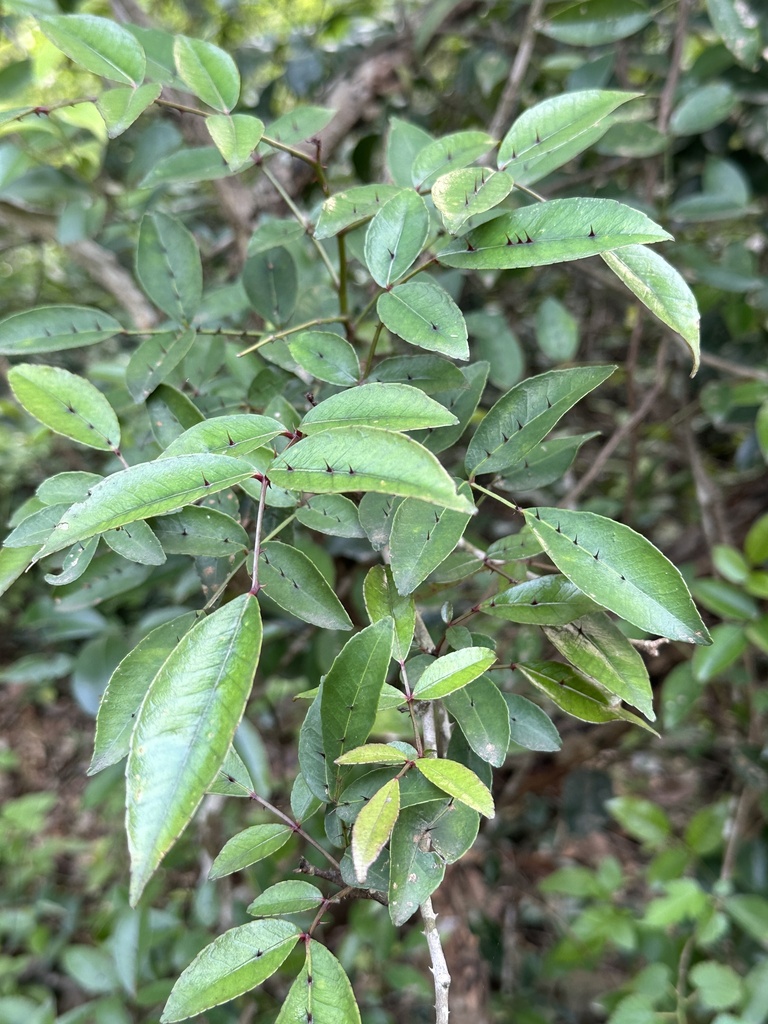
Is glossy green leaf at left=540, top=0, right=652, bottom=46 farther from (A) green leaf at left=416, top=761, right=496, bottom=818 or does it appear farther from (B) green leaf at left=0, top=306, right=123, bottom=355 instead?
(A) green leaf at left=416, top=761, right=496, bottom=818

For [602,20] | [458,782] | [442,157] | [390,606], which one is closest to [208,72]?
[442,157]

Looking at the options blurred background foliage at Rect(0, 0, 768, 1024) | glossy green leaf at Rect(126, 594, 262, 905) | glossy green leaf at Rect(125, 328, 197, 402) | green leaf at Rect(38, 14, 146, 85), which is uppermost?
green leaf at Rect(38, 14, 146, 85)

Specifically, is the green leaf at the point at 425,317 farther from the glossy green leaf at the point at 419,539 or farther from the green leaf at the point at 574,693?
the green leaf at the point at 574,693

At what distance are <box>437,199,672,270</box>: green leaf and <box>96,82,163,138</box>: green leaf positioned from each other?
22 cm

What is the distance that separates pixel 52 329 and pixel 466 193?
363 millimetres

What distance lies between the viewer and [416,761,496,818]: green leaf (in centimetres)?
33

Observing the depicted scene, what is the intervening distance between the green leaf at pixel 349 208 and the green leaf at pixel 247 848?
38cm

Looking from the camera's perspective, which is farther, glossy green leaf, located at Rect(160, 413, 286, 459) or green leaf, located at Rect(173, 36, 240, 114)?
green leaf, located at Rect(173, 36, 240, 114)

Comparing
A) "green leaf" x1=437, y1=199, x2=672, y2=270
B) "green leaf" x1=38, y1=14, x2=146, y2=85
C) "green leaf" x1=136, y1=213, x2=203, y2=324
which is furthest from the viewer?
"green leaf" x1=136, y1=213, x2=203, y2=324

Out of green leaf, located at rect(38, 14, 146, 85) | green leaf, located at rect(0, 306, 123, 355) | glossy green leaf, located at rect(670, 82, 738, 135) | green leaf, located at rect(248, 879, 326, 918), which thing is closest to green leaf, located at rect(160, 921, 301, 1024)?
green leaf, located at rect(248, 879, 326, 918)

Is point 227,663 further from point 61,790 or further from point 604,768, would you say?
point 61,790

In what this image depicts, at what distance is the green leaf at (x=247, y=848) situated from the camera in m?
0.39

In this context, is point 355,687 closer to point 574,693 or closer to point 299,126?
point 574,693

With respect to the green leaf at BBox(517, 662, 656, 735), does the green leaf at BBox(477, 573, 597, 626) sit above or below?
above
